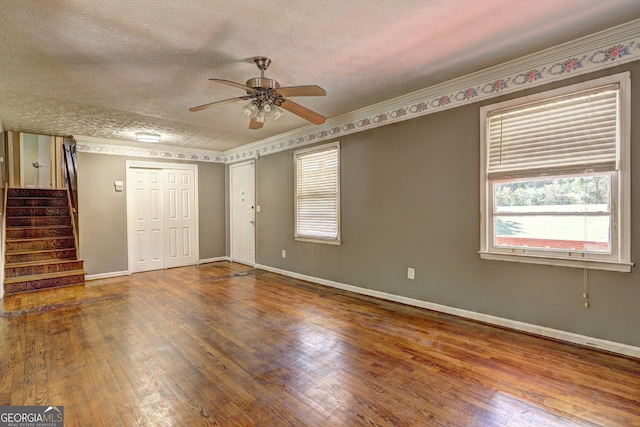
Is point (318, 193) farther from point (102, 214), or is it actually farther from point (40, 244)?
point (40, 244)

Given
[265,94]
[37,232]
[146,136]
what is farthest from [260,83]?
[37,232]

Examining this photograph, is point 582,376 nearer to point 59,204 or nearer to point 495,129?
point 495,129

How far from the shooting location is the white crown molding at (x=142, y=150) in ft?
16.9

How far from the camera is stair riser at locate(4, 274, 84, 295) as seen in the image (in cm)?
429

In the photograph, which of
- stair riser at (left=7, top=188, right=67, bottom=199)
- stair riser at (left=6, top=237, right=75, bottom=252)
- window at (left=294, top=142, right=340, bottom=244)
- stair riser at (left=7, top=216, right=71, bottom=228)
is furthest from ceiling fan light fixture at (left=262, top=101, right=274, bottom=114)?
stair riser at (left=7, top=188, right=67, bottom=199)

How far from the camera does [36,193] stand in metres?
5.79

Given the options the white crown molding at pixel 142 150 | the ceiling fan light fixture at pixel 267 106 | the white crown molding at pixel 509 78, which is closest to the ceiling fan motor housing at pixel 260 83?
the ceiling fan light fixture at pixel 267 106

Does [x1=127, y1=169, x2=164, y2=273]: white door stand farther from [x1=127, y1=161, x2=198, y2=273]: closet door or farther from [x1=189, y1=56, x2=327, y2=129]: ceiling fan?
[x1=189, y1=56, x2=327, y2=129]: ceiling fan

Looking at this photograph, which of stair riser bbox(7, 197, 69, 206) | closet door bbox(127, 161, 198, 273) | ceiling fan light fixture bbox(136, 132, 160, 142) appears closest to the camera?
ceiling fan light fixture bbox(136, 132, 160, 142)

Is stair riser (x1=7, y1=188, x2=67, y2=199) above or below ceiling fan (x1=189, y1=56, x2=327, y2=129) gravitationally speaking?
below

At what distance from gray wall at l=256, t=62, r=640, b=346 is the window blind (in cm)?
19

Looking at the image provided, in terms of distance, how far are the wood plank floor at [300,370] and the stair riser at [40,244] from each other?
73.9 inches

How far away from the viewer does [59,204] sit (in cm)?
572

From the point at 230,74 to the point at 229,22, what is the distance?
802 mm
